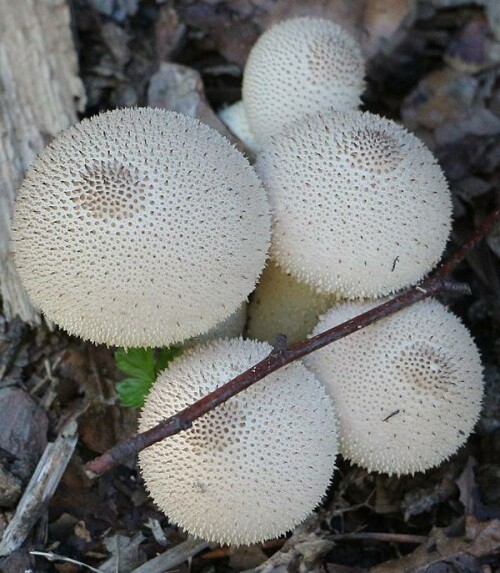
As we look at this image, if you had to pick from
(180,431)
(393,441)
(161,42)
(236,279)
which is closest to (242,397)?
(180,431)

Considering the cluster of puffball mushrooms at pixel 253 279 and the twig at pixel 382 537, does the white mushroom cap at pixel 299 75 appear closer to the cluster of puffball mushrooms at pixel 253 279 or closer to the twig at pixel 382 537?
the cluster of puffball mushrooms at pixel 253 279

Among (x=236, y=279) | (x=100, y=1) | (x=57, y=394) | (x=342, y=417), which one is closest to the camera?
(x=236, y=279)

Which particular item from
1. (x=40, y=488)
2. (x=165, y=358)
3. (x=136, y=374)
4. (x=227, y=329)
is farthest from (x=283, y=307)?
(x=40, y=488)

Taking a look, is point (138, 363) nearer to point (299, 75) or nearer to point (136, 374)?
point (136, 374)

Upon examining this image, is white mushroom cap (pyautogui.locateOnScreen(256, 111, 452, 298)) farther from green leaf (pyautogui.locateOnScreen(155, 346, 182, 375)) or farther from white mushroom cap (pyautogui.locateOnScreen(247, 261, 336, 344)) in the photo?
green leaf (pyautogui.locateOnScreen(155, 346, 182, 375))

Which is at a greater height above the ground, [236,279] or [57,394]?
[236,279]

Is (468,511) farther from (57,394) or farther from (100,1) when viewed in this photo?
(100,1)
